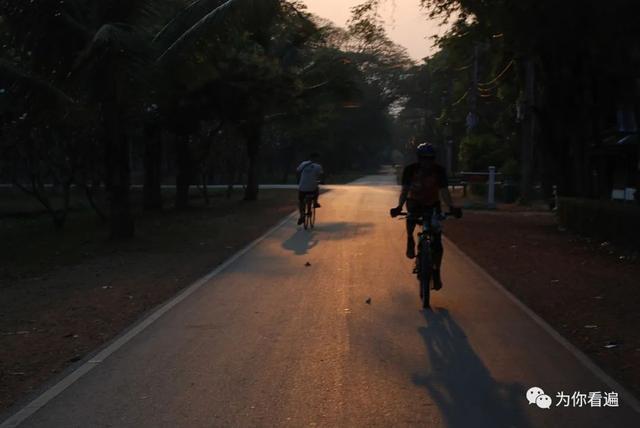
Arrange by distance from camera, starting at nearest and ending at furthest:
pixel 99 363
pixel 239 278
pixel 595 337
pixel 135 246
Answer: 1. pixel 99 363
2. pixel 595 337
3. pixel 239 278
4. pixel 135 246

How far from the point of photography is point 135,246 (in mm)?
16188

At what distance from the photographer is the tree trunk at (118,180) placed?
16.5 metres

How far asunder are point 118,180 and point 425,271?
33.6 ft

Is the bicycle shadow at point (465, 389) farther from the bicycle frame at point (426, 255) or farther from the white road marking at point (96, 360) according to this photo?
the white road marking at point (96, 360)

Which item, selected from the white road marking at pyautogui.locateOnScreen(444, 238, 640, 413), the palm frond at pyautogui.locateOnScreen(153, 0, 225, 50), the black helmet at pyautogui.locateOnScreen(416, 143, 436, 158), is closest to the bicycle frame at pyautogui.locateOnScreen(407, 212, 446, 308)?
the black helmet at pyautogui.locateOnScreen(416, 143, 436, 158)

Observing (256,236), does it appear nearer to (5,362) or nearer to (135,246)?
(135,246)

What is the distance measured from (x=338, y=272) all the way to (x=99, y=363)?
18.2 ft

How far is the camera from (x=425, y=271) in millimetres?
8680

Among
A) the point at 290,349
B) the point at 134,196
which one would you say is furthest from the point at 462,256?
the point at 134,196

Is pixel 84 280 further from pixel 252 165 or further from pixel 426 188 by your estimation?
pixel 252 165

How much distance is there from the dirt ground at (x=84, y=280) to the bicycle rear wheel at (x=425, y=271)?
10.8 feet

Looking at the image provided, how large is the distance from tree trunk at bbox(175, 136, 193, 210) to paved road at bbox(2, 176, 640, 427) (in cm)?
1732

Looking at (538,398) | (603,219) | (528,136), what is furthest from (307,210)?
(538,398)

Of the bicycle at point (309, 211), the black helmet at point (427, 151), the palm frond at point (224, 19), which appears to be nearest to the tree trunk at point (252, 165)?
the bicycle at point (309, 211)
